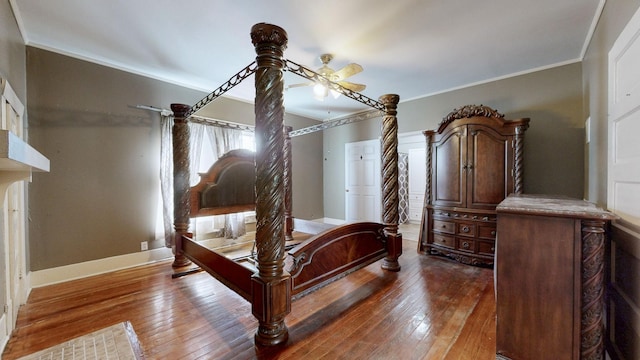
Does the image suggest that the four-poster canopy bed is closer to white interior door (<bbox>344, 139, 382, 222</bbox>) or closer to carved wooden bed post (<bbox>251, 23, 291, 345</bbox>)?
carved wooden bed post (<bbox>251, 23, 291, 345</bbox>)

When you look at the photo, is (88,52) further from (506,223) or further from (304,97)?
(506,223)

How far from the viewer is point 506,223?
1442 mm

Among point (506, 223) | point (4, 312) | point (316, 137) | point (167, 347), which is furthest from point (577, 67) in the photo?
point (4, 312)

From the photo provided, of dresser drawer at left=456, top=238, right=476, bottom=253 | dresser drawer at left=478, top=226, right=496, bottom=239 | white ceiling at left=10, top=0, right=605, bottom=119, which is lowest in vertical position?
dresser drawer at left=456, top=238, right=476, bottom=253

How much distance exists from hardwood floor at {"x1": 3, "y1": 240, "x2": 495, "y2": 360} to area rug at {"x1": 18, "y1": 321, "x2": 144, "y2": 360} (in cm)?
7

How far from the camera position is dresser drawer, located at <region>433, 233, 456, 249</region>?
3.34m

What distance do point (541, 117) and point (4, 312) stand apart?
19.3 ft

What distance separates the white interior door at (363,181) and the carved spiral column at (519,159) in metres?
2.50

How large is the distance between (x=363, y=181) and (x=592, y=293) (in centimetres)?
429

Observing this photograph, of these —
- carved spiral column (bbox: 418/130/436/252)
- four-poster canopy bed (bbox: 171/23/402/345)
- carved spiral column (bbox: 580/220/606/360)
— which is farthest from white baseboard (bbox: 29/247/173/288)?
carved spiral column (bbox: 580/220/606/360)

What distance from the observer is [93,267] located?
2.98m

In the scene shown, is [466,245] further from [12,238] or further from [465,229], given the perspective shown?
[12,238]

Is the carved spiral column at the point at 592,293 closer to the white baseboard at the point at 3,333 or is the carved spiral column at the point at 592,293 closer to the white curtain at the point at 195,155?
the white baseboard at the point at 3,333

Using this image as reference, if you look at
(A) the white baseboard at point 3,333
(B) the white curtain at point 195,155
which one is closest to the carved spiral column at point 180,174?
(B) the white curtain at point 195,155
